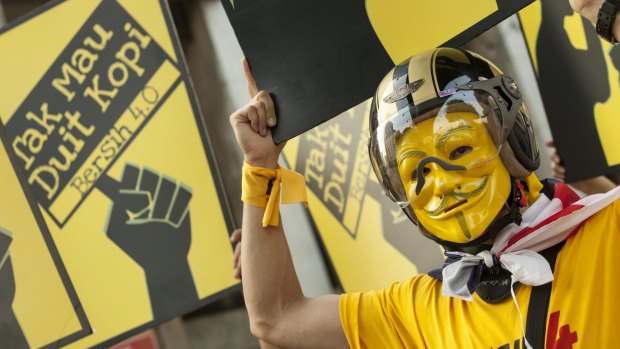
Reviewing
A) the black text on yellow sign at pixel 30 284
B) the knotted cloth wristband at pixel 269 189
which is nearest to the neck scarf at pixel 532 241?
the knotted cloth wristband at pixel 269 189

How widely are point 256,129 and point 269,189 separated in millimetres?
179

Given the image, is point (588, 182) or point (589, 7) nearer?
point (589, 7)

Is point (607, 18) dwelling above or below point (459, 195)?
above

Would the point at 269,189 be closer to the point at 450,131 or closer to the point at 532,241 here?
the point at 450,131

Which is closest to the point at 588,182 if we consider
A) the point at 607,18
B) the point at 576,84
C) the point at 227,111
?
the point at 576,84

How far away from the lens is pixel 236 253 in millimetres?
2977

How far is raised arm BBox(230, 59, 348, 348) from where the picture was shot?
251 cm

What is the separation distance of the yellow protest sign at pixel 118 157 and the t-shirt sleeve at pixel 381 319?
2.42ft

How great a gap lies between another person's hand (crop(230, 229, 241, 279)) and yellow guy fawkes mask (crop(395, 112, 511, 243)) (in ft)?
3.26

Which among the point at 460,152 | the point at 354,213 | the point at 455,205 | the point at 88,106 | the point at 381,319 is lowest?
the point at 381,319

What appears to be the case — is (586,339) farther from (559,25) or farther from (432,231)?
(559,25)

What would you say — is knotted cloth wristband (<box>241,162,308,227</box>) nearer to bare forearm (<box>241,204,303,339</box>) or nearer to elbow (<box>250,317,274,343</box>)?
bare forearm (<box>241,204,303,339</box>)

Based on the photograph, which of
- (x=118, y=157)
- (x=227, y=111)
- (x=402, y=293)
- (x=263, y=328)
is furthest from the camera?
(x=227, y=111)

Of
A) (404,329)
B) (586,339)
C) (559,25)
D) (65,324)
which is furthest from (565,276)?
(65,324)
